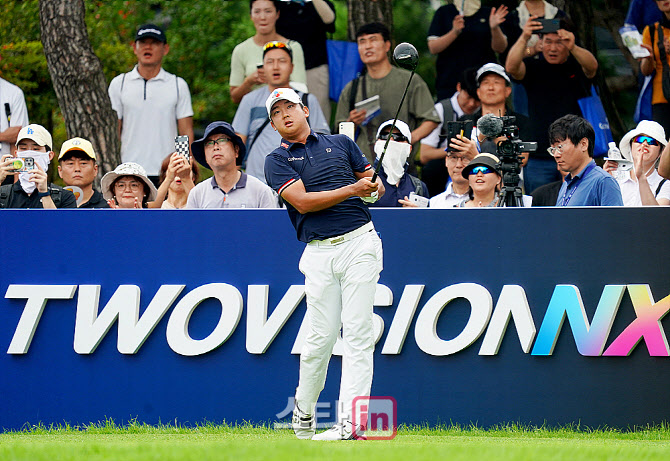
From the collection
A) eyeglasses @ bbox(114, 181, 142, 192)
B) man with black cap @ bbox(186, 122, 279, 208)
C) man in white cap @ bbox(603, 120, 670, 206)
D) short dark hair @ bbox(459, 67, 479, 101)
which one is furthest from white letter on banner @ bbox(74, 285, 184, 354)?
short dark hair @ bbox(459, 67, 479, 101)

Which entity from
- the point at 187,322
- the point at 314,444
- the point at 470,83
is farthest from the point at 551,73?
the point at 314,444

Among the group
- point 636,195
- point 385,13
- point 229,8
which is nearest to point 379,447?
point 636,195

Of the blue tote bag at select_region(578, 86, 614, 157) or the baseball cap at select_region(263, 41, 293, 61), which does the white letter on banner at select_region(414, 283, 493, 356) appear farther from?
the baseball cap at select_region(263, 41, 293, 61)

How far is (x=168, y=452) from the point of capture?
5746 mm

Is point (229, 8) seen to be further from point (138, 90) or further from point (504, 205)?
point (504, 205)

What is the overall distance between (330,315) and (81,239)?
8.05ft

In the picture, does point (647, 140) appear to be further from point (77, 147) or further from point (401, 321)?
point (77, 147)

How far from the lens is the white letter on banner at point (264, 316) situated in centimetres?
823

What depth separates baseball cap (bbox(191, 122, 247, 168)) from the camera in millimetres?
9375

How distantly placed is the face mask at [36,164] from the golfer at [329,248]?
272 cm

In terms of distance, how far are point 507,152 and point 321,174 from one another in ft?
6.44

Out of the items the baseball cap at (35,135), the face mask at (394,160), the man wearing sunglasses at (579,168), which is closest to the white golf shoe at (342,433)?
the man wearing sunglasses at (579,168)

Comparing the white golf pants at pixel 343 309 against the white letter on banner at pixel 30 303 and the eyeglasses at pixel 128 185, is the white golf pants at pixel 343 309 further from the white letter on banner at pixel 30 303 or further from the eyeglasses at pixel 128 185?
the eyeglasses at pixel 128 185

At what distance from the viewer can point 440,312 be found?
8.16 meters
